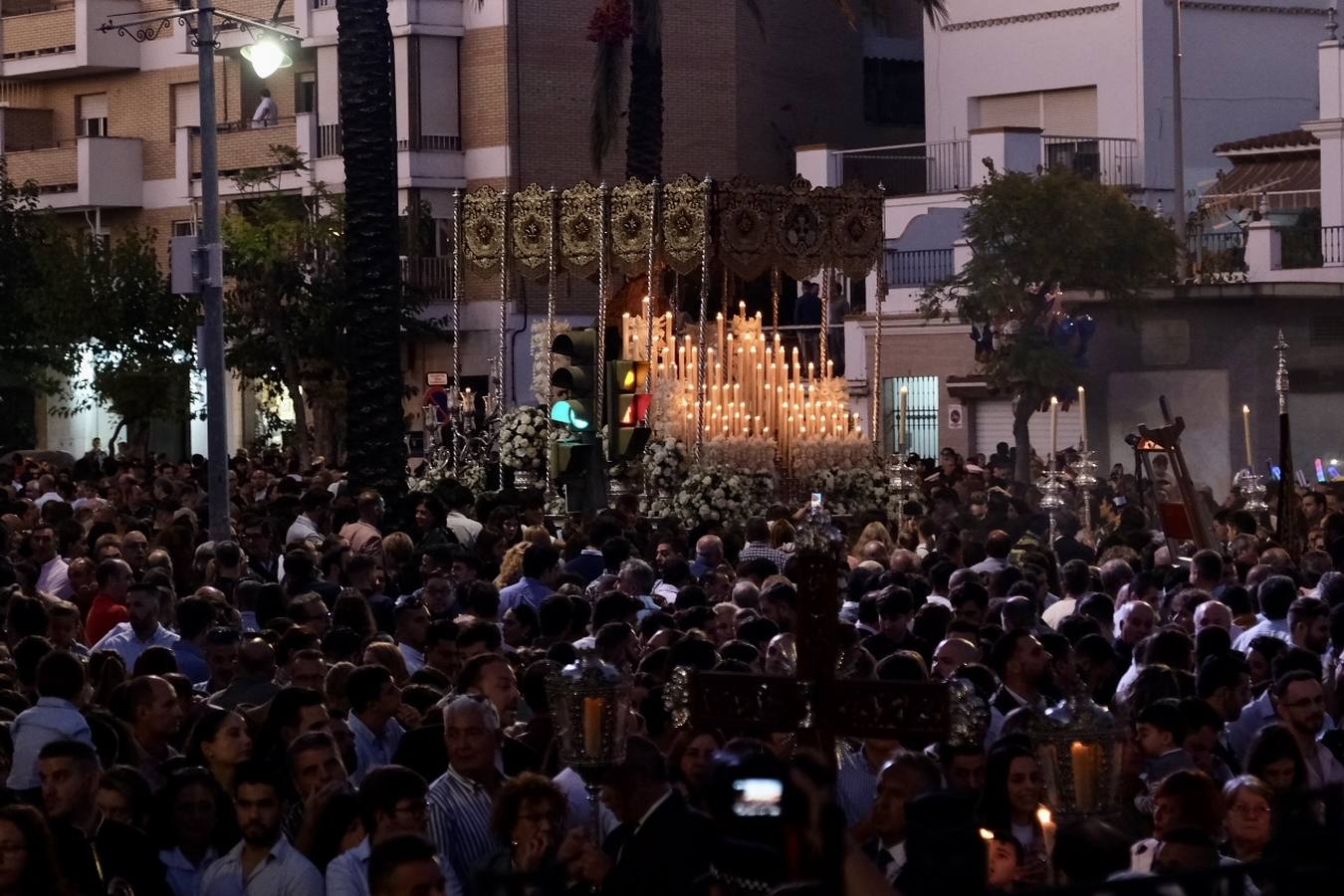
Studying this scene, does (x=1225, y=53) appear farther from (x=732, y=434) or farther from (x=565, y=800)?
(x=565, y=800)

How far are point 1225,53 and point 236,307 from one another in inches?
621

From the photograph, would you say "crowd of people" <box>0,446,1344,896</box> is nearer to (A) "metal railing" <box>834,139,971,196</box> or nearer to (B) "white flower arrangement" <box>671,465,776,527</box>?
(B) "white flower arrangement" <box>671,465,776,527</box>

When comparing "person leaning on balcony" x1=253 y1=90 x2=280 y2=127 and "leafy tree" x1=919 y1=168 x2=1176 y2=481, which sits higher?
"person leaning on balcony" x1=253 y1=90 x2=280 y2=127

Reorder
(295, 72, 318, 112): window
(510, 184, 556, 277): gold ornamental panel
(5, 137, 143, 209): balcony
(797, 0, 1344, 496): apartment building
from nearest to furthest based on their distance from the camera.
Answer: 1. (510, 184, 556, 277): gold ornamental panel
2. (797, 0, 1344, 496): apartment building
3. (295, 72, 318, 112): window
4. (5, 137, 143, 209): balcony

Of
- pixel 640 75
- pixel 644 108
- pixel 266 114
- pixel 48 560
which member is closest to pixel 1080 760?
pixel 48 560

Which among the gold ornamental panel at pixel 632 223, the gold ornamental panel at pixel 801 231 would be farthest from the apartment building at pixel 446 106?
the gold ornamental panel at pixel 801 231

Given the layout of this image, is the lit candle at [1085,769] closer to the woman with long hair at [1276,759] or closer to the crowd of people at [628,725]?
the crowd of people at [628,725]

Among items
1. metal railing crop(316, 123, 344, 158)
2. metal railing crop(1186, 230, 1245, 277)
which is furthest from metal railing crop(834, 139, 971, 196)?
metal railing crop(316, 123, 344, 158)

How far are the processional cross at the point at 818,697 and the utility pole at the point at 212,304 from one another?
1305cm

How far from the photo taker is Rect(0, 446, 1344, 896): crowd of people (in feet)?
19.9

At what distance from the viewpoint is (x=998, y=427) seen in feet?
117

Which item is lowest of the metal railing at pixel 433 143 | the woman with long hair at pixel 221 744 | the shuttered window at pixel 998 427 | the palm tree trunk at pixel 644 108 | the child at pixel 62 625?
the woman with long hair at pixel 221 744

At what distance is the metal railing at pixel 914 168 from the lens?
3919cm

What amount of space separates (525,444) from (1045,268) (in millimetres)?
10424
